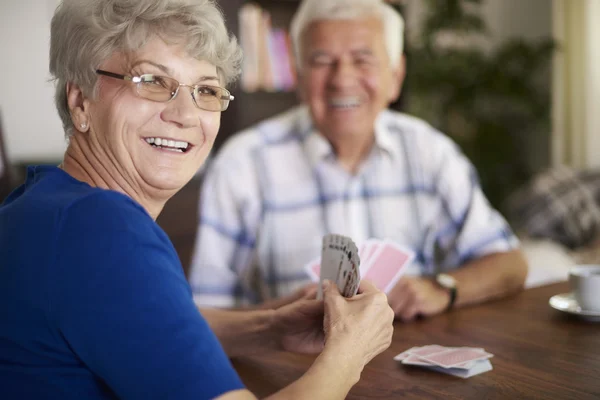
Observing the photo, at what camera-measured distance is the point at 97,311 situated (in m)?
0.78

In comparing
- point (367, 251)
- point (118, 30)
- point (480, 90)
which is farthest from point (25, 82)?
point (480, 90)

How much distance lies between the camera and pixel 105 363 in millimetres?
784

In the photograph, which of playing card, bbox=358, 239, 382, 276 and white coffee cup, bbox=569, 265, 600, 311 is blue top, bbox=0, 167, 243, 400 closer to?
playing card, bbox=358, 239, 382, 276

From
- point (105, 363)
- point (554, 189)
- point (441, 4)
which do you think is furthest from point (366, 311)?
point (441, 4)

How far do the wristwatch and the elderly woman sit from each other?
22.0 inches

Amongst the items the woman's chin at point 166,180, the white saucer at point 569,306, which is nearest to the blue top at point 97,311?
the woman's chin at point 166,180

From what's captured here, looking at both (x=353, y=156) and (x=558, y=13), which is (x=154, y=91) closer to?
(x=353, y=156)

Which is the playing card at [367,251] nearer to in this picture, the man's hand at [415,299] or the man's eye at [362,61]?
the man's hand at [415,299]

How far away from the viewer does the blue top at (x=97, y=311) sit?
76cm

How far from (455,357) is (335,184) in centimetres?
95

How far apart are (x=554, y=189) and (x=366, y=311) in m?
3.07

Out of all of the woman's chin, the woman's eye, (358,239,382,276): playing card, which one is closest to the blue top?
the woman's chin

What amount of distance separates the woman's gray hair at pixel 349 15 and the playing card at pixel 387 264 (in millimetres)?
801

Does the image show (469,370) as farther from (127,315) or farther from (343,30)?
(343,30)
